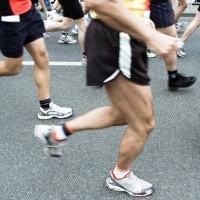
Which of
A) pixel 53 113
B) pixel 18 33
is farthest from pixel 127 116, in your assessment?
pixel 53 113

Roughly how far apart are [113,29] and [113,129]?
4.64ft

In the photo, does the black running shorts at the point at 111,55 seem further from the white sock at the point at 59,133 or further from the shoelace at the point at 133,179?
the shoelace at the point at 133,179

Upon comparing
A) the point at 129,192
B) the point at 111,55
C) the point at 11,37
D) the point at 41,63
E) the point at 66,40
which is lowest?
the point at 66,40

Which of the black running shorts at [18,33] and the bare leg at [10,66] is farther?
the bare leg at [10,66]

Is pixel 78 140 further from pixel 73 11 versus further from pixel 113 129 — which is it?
pixel 73 11

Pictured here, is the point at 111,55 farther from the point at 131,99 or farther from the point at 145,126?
the point at 145,126

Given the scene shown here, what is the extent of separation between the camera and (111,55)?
1872 mm

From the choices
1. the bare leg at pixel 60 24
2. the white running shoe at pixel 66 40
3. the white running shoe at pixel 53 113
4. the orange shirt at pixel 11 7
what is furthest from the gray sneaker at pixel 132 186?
the white running shoe at pixel 66 40

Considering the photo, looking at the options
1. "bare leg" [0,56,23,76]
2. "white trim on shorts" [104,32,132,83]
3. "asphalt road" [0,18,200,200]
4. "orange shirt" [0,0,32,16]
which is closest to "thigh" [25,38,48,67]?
"bare leg" [0,56,23,76]

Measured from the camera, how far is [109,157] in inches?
107

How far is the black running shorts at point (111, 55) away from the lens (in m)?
1.85

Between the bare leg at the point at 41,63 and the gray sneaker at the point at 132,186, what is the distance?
1275 millimetres

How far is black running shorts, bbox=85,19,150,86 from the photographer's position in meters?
1.85

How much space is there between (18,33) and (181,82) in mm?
1759
